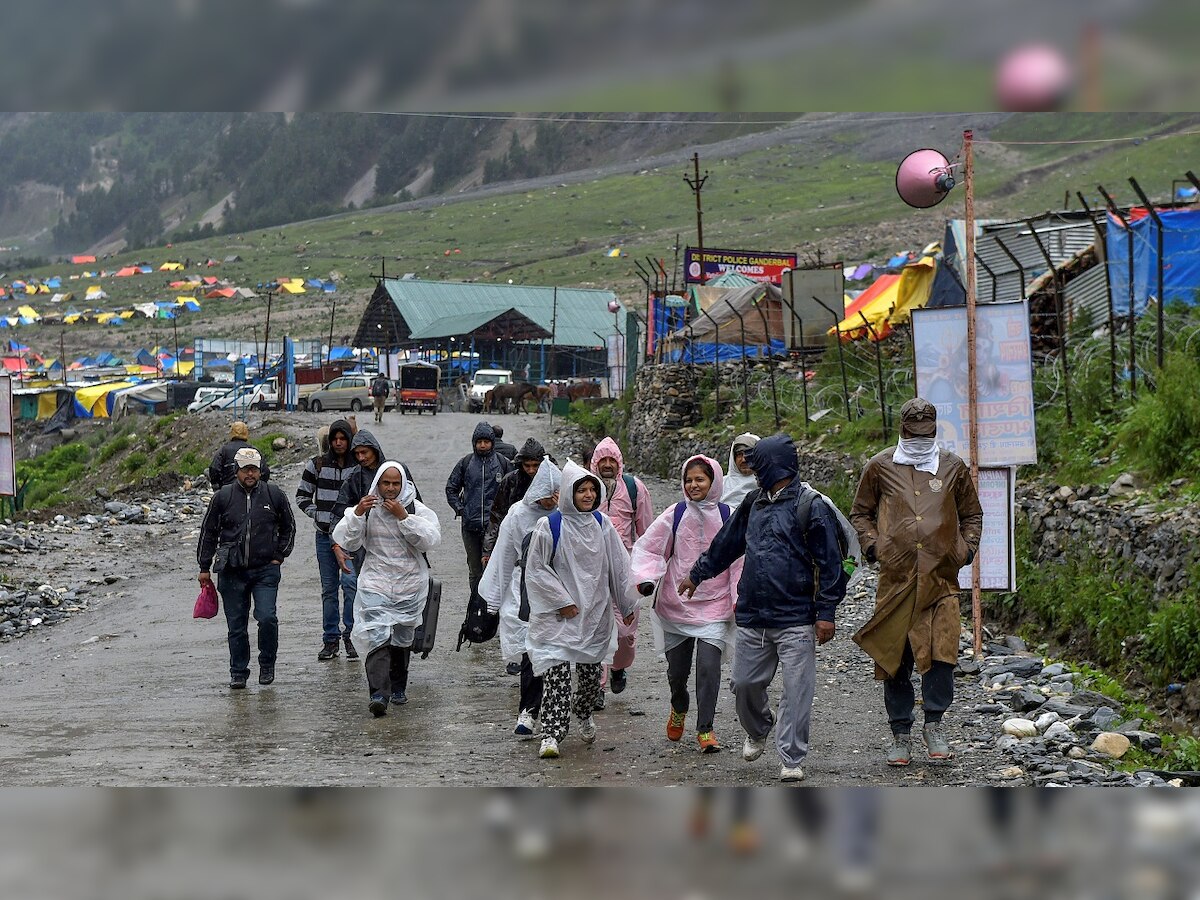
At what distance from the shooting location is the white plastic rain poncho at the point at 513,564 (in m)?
8.03

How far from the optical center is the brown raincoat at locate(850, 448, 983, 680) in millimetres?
6676

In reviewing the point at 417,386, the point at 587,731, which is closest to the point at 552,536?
the point at 587,731

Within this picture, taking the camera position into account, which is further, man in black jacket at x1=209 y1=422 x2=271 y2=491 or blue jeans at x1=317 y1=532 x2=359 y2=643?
man in black jacket at x1=209 y1=422 x2=271 y2=491

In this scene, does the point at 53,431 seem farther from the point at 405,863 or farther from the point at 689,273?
the point at 405,863

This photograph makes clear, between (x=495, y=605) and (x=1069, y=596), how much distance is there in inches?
175

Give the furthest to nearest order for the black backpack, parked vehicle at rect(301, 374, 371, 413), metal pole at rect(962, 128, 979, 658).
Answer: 1. parked vehicle at rect(301, 374, 371, 413)
2. metal pole at rect(962, 128, 979, 658)
3. the black backpack

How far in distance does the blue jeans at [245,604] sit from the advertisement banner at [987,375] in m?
4.52

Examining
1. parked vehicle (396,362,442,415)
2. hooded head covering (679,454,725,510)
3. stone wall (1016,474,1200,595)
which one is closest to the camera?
hooded head covering (679,454,725,510)

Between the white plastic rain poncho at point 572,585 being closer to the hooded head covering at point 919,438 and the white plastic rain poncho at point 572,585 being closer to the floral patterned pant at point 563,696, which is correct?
the floral patterned pant at point 563,696

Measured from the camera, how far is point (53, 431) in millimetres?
56781

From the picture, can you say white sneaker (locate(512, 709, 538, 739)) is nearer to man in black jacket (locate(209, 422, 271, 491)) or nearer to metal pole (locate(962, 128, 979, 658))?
metal pole (locate(962, 128, 979, 658))

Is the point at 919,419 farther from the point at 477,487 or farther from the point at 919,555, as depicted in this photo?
the point at 477,487

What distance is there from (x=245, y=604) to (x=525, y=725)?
262 cm

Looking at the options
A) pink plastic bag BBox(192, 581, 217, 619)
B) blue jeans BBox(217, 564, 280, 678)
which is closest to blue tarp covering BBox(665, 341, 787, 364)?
blue jeans BBox(217, 564, 280, 678)
